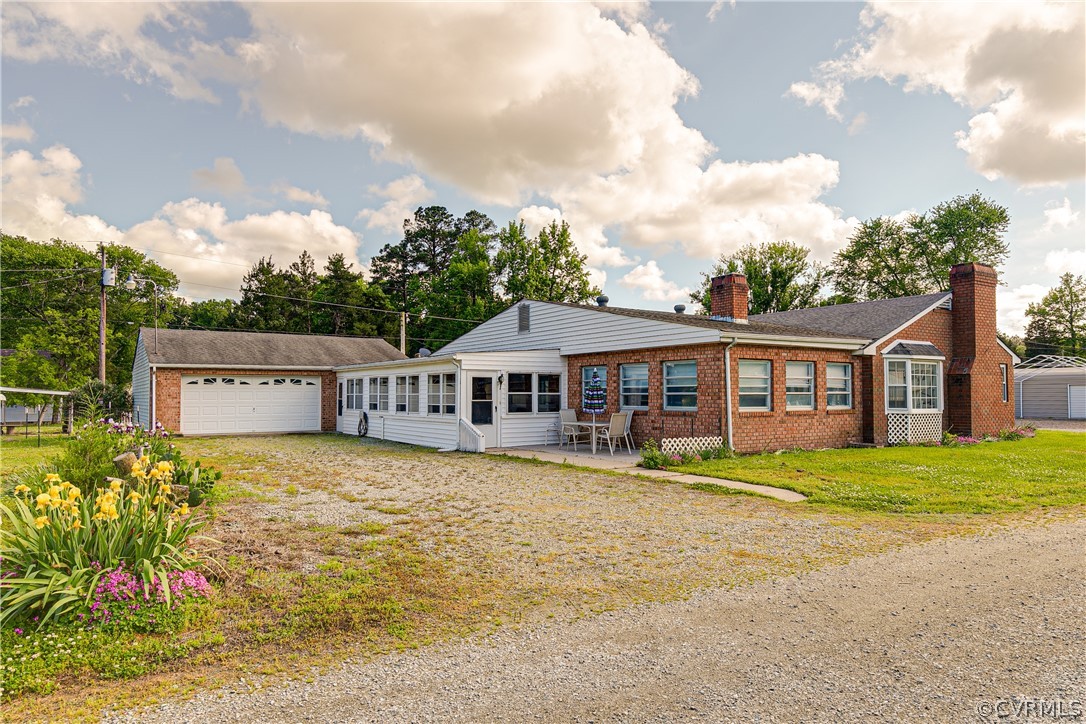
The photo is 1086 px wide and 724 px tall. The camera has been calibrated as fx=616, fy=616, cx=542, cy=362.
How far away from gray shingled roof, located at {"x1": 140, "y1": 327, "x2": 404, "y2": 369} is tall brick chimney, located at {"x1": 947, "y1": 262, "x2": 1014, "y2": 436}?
20.9 m

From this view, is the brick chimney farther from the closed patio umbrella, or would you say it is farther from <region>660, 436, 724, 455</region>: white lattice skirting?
<region>660, 436, 724, 455</region>: white lattice skirting

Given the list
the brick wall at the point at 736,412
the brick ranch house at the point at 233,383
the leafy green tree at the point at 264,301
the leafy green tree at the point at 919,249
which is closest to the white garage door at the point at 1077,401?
the leafy green tree at the point at 919,249

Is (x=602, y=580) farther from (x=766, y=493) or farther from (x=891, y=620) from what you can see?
(x=766, y=493)

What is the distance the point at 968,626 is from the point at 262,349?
24495 millimetres

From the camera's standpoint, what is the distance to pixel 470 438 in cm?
1570

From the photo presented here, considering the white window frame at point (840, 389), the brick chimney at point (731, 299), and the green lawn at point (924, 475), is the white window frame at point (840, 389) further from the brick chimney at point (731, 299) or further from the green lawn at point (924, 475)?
the brick chimney at point (731, 299)

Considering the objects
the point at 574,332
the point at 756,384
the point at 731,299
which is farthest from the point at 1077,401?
the point at 574,332

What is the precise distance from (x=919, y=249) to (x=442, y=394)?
42.0 metres

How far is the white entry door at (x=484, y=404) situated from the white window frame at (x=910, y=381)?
1039 centimetres

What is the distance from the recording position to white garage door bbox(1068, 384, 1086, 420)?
30375mm

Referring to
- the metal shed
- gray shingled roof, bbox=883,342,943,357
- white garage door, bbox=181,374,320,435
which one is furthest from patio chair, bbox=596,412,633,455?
the metal shed

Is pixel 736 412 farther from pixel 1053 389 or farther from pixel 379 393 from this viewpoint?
pixel 1053 389

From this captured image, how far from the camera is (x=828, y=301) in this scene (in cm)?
4628

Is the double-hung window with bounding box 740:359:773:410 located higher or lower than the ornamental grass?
higher
